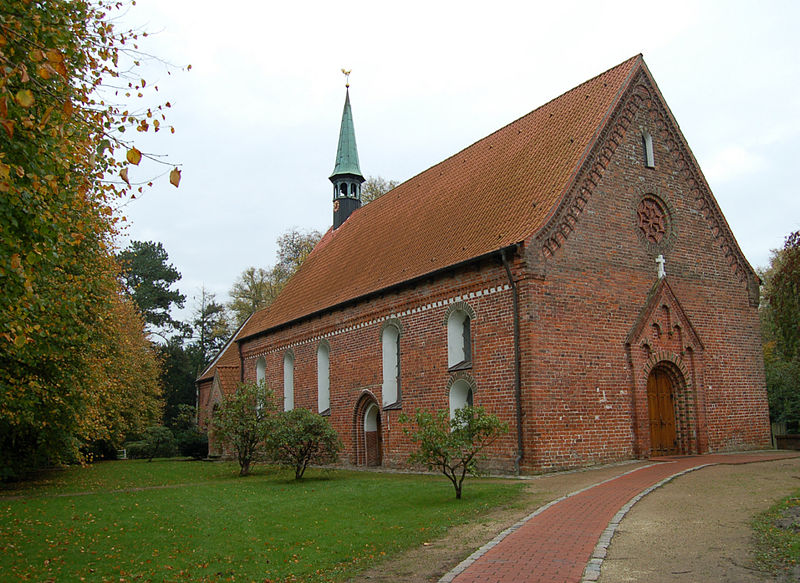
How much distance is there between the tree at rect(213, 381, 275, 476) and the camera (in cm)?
2205

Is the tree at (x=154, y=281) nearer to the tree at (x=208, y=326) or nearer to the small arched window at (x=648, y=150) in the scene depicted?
the tree at (x=208, y=326)

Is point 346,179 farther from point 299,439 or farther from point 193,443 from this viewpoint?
point 299,439

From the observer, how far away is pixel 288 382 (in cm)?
2895

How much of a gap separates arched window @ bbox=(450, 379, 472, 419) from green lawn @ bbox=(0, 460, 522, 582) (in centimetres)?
224

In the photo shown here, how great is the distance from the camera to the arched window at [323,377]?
25869 millimetres

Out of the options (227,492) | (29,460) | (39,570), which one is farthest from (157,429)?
(39,570)

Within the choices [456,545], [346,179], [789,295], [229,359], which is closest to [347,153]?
[346,179]

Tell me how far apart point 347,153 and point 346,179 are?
168 cm

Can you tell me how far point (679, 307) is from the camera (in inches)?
724

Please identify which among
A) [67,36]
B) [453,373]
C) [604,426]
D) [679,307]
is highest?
[67,36]

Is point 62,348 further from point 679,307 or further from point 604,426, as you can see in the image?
point 679,307

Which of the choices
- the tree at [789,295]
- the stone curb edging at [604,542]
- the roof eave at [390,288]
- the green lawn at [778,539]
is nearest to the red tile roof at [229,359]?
the roof eave at [390,288]

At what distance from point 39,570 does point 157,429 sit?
114 ft

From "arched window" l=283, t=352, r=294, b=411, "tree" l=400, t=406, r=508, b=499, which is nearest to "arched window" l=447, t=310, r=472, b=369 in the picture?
"tree" l=400, t=406, r=508, b=499
